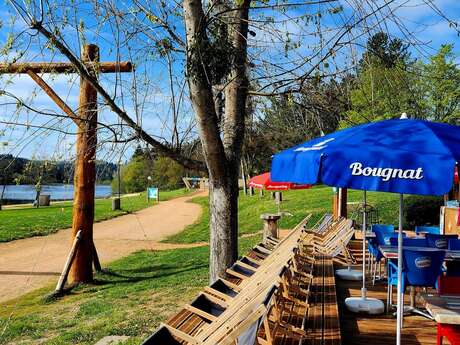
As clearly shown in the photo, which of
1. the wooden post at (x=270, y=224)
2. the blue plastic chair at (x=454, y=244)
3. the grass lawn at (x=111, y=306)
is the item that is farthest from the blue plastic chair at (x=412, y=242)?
the wooden post at (x=270, y=224)

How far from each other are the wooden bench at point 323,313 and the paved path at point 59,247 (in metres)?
7.38

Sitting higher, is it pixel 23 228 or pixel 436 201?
pixel 436 201

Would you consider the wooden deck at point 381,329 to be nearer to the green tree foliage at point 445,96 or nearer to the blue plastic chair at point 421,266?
the blue plastic chair at point 421,266

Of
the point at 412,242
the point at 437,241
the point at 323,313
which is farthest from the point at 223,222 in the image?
the point at 437,241

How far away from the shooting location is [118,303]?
963 centimetres

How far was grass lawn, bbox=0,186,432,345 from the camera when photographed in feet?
25.1

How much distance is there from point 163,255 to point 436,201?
10.3 meters

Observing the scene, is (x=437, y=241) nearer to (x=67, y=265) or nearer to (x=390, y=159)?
(x=390, y=159)

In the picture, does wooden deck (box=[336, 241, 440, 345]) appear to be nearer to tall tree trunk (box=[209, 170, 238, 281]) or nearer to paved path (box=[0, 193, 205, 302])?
tall tree trunk (box=[209, 170, 238, 281])

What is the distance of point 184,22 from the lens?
5348mm

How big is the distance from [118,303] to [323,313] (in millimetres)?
5195

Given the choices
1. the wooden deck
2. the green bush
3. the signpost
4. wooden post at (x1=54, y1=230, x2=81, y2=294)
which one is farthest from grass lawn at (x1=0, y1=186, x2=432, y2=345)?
the signpost

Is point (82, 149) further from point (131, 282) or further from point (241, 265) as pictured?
point (131, 282)

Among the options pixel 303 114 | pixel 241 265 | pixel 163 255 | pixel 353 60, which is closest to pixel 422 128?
pixel 353 60
